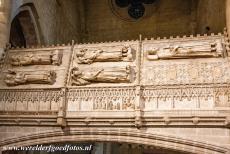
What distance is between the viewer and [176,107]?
617 cm

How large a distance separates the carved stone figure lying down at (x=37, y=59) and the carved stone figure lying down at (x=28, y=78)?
258 mm

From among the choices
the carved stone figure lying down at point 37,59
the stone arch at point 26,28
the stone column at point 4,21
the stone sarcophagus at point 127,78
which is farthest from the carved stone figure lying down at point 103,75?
the stone arch at point 26,28

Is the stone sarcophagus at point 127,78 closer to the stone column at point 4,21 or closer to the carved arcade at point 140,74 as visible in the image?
the carved arcade at point 140,74

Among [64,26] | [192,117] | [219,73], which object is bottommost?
[192,117]

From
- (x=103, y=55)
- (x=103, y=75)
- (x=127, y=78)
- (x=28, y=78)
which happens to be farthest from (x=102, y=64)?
(x=28, y=78)

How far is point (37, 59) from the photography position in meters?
7.50

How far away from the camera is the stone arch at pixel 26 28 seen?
9.62m

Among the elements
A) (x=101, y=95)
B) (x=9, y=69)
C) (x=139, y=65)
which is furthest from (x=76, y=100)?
(x=9, y=69)

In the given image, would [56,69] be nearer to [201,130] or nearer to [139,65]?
[139,65]

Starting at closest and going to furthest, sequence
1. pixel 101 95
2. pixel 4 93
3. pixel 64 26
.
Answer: pixel 101 95, pixel 4 93, pixel 64 26

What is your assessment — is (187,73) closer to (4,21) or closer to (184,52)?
(184,52)

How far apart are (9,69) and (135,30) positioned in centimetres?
690

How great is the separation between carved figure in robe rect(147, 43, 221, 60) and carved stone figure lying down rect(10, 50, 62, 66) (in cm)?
196

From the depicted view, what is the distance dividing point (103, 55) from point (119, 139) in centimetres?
182
